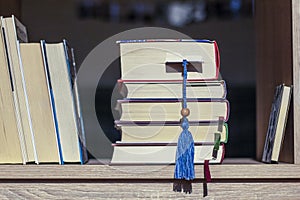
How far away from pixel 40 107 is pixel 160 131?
0.59 feet

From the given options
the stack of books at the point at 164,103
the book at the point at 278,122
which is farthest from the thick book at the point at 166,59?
the book at the point at 278,122

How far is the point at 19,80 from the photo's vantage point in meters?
0.78

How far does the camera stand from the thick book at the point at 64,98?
780mm

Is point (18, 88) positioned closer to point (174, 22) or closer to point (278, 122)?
point (278, 122)

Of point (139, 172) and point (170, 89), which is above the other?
point (170, 89)

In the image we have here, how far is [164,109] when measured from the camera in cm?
76

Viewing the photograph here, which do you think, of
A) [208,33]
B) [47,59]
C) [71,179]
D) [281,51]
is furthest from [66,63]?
[208,33]

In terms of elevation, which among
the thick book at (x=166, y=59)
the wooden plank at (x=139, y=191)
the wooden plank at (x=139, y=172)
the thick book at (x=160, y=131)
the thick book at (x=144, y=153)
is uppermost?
the thick book at (x=166, y=59)

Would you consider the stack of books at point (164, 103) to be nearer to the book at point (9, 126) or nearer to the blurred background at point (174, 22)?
the book at point (9, 126)

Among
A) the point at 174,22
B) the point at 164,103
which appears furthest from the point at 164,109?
the point at 174,22

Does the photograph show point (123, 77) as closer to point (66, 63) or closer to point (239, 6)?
point (66, 63)

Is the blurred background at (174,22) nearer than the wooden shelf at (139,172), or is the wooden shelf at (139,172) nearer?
the wooden shelf at (139,172)

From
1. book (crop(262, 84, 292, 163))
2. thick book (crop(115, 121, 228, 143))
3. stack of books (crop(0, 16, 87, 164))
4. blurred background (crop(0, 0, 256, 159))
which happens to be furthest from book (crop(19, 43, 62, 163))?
blurred background (crop(0, 0, 256, 159))

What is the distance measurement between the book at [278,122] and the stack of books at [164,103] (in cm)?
9
